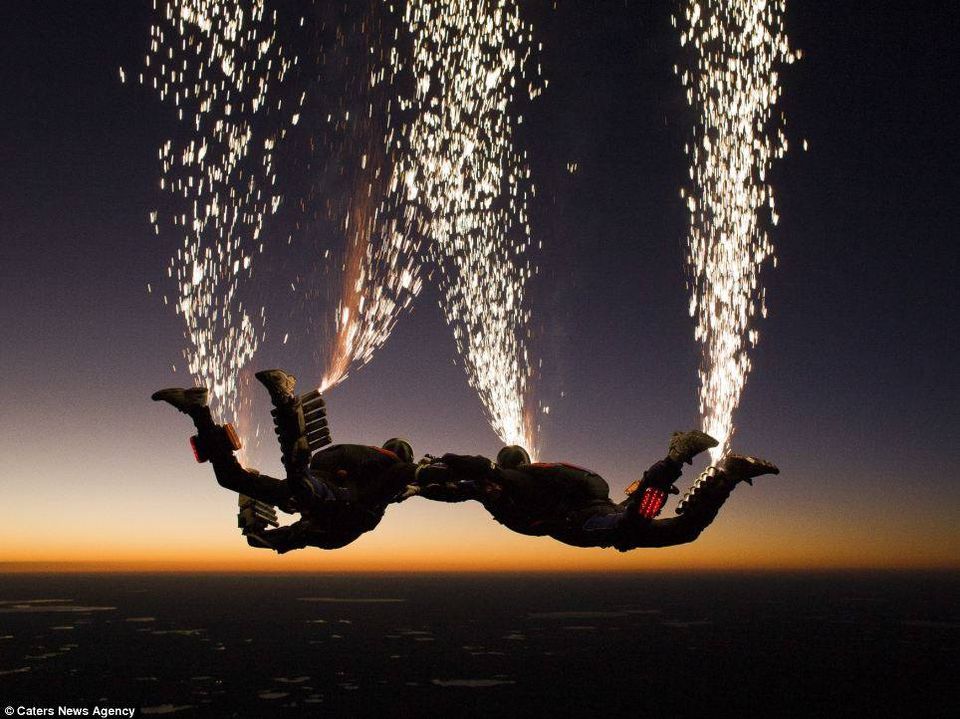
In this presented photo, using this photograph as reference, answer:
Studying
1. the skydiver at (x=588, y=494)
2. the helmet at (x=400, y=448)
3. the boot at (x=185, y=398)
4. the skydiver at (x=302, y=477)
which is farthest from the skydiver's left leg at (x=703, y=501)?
the boot at (x=185, y=398)

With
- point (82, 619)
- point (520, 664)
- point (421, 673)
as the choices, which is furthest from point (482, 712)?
point (82, 619)

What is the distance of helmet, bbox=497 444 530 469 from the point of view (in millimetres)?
8727

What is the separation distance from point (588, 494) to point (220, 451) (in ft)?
12.8

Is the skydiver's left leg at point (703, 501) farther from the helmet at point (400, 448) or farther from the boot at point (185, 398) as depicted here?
the boot at point (185, 398)

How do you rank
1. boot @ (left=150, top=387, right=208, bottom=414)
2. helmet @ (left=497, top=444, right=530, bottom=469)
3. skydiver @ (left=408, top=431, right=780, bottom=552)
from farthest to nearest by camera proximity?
helmet @ (left=497, top=444, right=530, bottom=469), skydiver @ (left=408, top=431, right=780, bottom=552), boot @ (left=150, top=387, right=208, bottom=414)

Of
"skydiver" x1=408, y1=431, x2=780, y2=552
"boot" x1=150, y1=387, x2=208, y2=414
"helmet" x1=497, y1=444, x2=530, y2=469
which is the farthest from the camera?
"helmet" x1=497, y1=444, x2=530, y2=469

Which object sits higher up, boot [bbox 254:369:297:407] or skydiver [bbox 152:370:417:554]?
boot [bbox 254:369:297:407]

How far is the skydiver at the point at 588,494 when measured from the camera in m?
7.55

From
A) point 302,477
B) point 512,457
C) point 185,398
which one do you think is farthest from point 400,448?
point 185,398

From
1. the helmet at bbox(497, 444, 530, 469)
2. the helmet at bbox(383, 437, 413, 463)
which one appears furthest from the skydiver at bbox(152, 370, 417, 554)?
the helmet at bbox(497, 444, 530, 469)

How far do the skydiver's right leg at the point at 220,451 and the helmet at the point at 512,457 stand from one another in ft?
7.99

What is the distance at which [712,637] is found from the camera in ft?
529

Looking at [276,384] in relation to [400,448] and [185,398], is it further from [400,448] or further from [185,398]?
[400,448]

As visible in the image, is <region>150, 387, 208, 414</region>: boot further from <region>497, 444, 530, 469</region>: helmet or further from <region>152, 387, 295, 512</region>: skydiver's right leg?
<region>497, 444, 530, 469</region>: helmet
